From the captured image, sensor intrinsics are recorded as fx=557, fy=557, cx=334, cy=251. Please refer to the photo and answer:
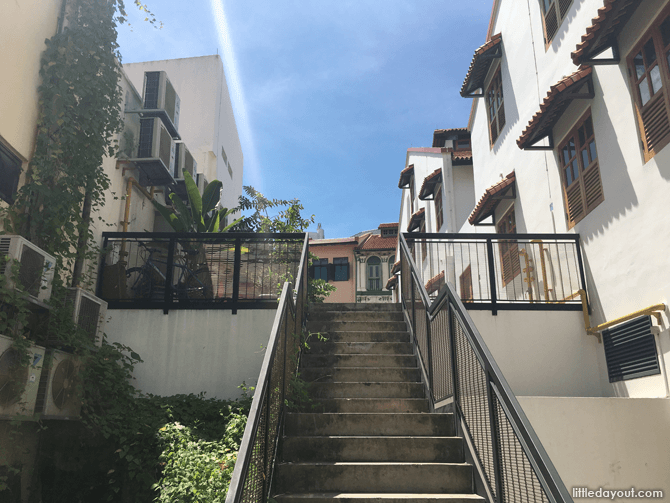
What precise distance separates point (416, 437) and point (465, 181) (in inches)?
449

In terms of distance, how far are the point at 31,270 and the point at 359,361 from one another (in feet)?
12.2

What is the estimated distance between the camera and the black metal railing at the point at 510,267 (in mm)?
8297

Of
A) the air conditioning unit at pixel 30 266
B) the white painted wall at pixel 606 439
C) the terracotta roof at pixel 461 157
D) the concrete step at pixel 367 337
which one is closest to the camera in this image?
the air conditioning unit at pixel 30 266

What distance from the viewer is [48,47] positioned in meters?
7.09

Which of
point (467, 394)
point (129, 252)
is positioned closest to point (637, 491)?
point (467, 394)

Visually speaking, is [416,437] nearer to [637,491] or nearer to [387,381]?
[387,381]

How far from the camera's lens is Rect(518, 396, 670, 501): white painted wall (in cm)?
573

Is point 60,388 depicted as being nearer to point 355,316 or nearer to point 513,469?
point 355,316

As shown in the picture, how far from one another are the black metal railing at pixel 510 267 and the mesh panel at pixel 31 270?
4956 mm

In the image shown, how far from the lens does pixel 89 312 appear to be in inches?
278

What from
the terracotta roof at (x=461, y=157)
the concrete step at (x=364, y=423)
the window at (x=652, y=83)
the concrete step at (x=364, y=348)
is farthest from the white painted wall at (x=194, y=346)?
the terracotta roof at (x=461, y=157)

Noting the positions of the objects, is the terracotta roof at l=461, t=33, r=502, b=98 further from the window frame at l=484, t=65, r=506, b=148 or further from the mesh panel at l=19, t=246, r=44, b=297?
the mesh panel at l=19, t=246, r=44, b=297

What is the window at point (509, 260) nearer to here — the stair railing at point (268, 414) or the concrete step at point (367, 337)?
the concrete step at point (367, 337)

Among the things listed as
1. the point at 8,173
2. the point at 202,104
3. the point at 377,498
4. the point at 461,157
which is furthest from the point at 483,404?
the point at 202,104
